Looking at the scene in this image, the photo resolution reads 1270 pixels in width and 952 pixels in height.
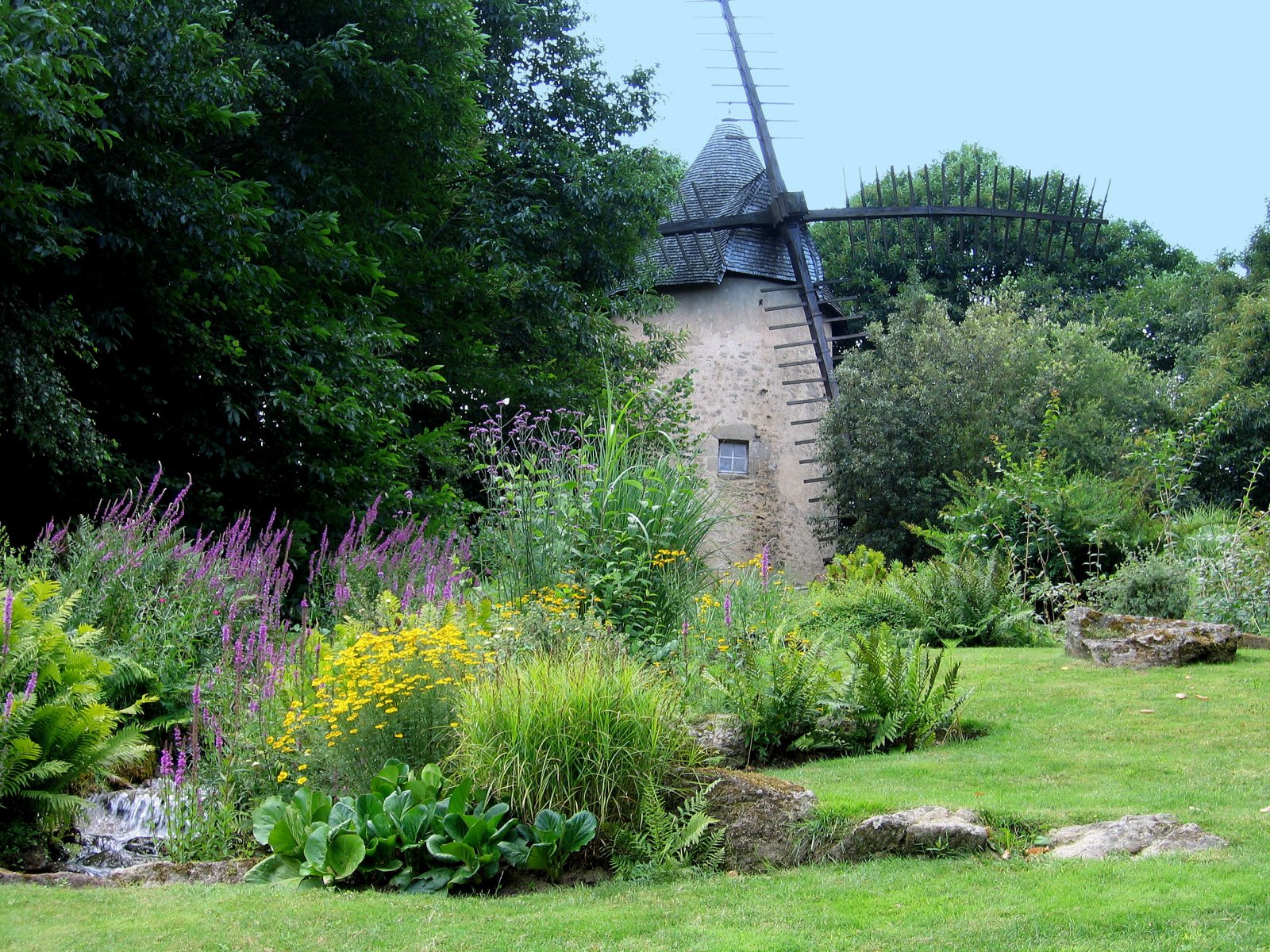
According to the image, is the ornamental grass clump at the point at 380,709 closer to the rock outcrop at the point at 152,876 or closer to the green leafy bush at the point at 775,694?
the rock outcrop at the point at 152,876

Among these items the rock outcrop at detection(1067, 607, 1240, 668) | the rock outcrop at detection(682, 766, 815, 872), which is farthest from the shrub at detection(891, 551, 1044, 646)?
→ the rock outcrop at detection(682, 766, 815, 872)

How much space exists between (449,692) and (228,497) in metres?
7.50

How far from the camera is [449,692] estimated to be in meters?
5.13

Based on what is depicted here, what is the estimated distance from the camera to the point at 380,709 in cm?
501

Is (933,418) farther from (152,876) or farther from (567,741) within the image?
(152,876)

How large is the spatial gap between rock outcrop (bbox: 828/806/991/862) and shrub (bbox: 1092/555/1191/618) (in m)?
6.80

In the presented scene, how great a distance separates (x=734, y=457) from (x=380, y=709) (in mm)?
19159

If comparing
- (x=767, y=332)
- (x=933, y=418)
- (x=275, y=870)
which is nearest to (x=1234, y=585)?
(x=275, y=870)

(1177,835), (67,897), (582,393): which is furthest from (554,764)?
(582,393)

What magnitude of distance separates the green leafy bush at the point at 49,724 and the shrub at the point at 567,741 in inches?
74.8

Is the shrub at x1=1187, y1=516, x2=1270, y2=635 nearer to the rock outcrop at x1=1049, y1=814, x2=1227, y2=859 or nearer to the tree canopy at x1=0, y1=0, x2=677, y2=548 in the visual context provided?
the rock outcrop at x1=1049, y1=814, x2=1227, y2=859

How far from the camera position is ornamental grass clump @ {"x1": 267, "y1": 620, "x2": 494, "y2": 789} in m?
4.98

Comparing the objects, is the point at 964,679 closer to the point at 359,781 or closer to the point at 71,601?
the point at 359,781

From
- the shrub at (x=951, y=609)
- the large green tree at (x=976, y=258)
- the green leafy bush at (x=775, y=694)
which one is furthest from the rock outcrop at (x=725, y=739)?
the large green tree at (x=976, y=258)
